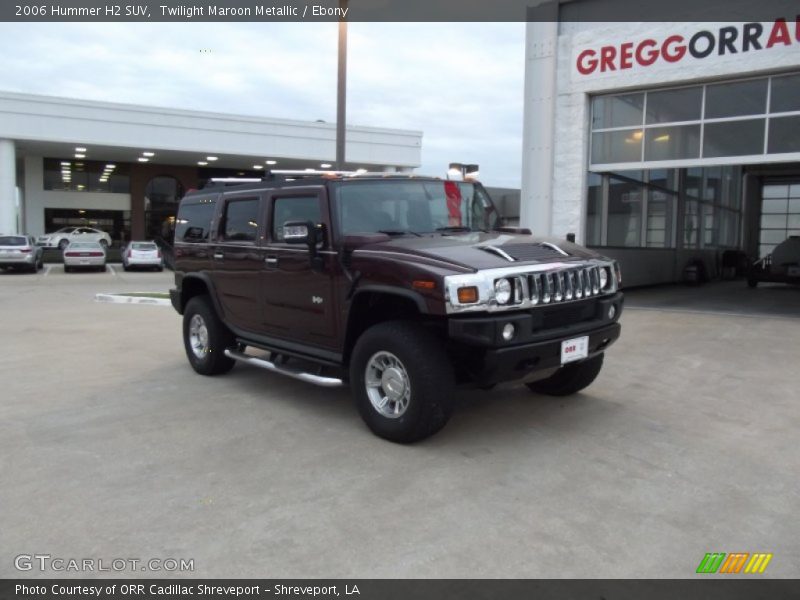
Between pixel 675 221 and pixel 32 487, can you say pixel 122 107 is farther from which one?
pixel 32 487

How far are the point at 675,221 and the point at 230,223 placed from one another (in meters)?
17.9

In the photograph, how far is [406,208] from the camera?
18.2 feet

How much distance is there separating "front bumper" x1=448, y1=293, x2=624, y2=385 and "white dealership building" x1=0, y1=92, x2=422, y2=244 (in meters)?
22.6

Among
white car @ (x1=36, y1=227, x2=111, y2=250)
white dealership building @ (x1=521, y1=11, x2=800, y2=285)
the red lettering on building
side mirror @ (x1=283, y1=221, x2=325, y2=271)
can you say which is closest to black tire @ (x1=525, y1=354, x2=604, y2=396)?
side mirror @ (x1=283, y1=221, x2=325, y2=271)

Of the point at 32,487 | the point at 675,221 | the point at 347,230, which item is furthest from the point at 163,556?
the point at 675,221

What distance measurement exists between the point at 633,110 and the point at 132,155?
27835 millimetres

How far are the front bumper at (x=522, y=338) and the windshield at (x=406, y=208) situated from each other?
129 cm

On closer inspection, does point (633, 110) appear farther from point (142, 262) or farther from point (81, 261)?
point (81, 261)

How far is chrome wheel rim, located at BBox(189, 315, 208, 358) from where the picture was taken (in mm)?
6996

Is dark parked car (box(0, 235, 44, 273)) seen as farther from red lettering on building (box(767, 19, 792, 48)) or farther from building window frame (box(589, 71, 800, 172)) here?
red lettering on building (box(767, 19, 792, 48))

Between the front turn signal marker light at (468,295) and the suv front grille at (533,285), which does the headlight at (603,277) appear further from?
the front turn signal marker light at (468,295)

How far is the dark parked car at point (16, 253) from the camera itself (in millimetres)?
23547

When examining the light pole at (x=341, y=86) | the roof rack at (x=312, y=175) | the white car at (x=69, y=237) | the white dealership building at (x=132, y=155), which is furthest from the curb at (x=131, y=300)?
the white car at (x=69, y=237)

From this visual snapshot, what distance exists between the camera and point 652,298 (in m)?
15.4
